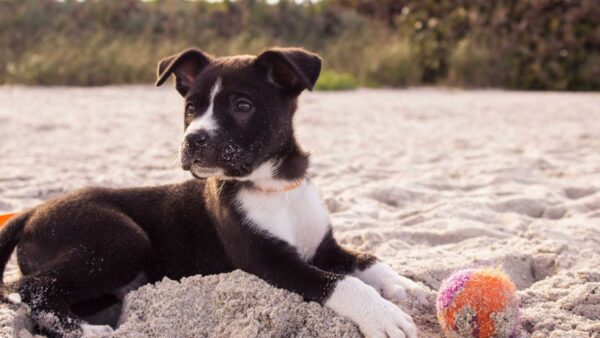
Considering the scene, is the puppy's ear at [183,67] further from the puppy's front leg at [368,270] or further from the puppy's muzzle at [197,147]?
the puppy's front leg at [368,270]

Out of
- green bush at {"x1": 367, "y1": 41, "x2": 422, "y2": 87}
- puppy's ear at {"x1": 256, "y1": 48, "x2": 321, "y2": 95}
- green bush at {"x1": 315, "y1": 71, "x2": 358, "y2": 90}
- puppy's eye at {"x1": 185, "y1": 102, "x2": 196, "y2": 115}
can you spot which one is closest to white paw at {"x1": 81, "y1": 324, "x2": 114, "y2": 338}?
puppy's eye at {"x1": 185, "y1": 102, "x2": 196, "y2": 115}

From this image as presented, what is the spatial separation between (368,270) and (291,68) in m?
1.09

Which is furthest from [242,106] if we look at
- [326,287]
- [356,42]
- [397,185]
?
[356,42]

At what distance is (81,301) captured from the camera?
3.41m

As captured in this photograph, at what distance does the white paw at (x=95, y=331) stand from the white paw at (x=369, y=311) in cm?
101

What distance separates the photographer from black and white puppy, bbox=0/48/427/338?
126 inches

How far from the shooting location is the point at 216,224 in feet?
11.7

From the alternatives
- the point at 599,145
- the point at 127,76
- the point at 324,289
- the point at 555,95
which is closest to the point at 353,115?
the point at 599,145

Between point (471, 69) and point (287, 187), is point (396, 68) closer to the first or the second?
point (471, 69)

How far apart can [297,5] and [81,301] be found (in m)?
19.9

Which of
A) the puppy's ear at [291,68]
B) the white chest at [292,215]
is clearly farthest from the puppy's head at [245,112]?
the white chest at [292,215]

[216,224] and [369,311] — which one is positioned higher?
[369,311]

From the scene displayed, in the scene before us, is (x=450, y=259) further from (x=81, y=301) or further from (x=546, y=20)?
(x=546, y=20)

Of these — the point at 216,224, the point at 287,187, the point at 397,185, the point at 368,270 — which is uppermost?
the point at 287,187
